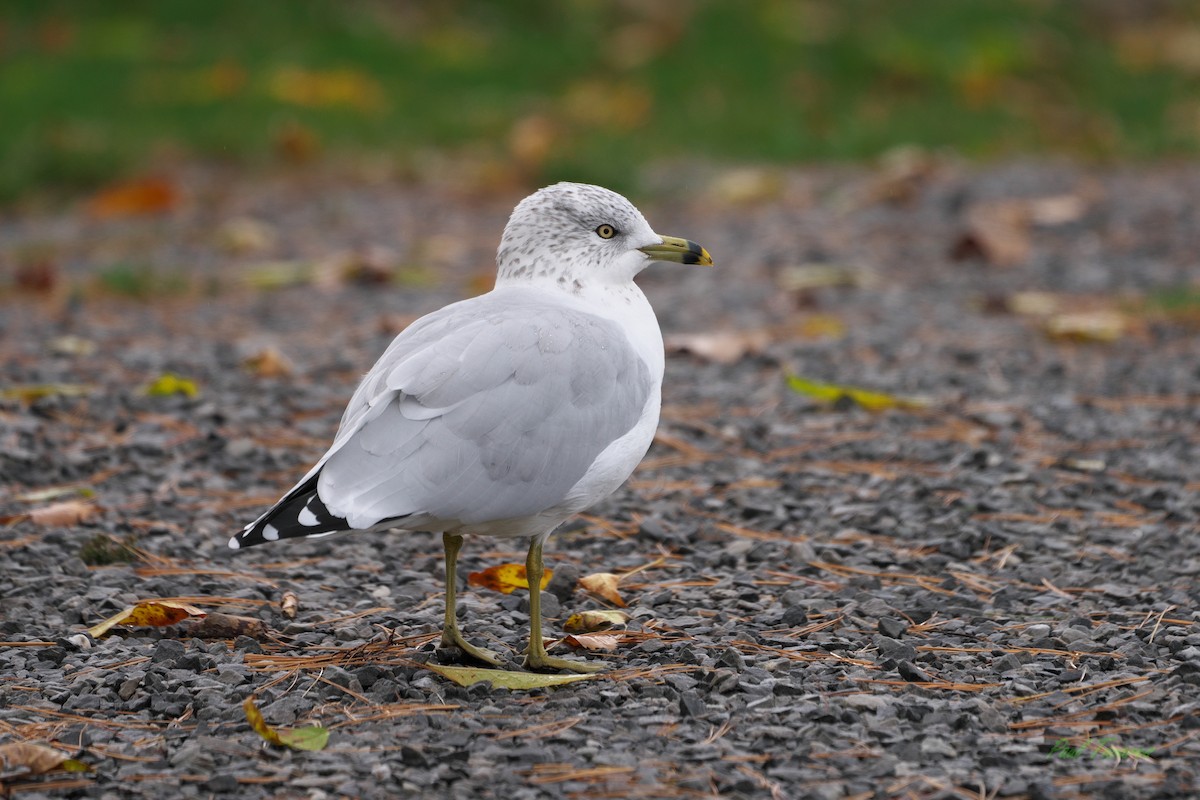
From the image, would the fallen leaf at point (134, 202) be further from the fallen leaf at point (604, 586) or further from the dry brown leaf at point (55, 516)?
the fallen leaf at point (604, 586)

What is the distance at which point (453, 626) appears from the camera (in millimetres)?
3400

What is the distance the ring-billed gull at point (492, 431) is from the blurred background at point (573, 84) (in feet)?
19.9

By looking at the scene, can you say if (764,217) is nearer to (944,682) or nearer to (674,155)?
(674,155)

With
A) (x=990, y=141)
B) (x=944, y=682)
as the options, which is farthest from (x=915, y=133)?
(x=944, y=682)

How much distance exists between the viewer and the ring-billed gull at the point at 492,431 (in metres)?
3.10

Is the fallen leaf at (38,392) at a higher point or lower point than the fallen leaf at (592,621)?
higher

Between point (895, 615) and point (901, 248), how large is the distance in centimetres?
500

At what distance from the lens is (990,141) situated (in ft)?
38.2

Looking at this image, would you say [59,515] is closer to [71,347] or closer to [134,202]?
[71,347]

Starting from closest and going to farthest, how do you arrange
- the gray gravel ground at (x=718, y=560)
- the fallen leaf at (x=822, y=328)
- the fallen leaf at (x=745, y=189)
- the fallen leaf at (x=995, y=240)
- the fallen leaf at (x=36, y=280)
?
the gray gravel ground at (x=718, y=560), the fallen leaf at (x=822, y=328), the fallen leaf at (x=36, y=280), the fallen leaf at (x=995, y=240), the fallen leaf at (x=745, y=189)

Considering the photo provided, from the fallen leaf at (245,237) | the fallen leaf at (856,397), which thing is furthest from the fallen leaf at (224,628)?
the fallen leaf at (245,237)

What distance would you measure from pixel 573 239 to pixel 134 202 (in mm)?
6547

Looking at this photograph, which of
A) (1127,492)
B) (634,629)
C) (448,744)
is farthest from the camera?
(1127,492)

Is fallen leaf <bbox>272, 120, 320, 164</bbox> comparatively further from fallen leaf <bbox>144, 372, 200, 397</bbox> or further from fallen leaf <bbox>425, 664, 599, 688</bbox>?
fallen leaf <bbox>425, 664, 599, 688</bbox>
